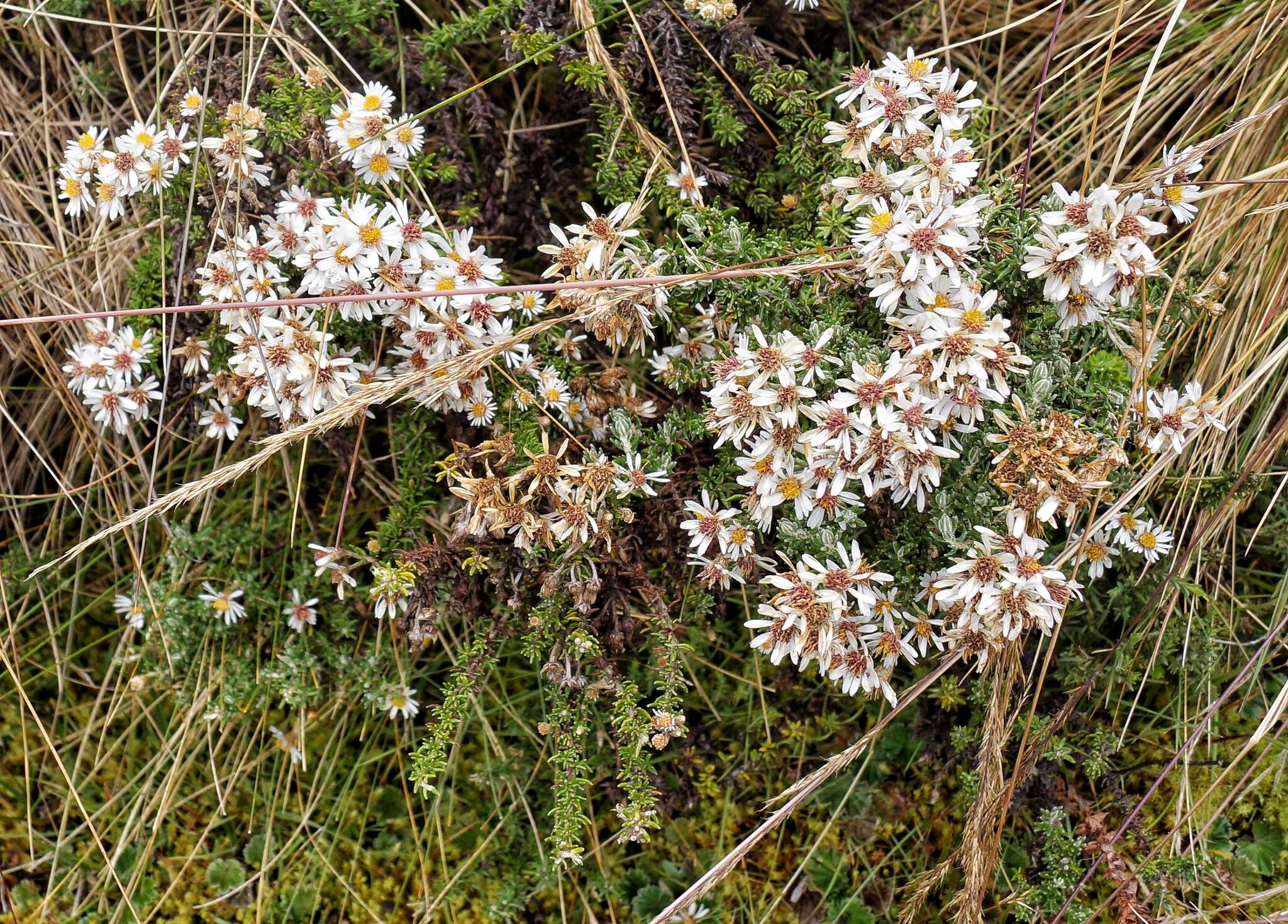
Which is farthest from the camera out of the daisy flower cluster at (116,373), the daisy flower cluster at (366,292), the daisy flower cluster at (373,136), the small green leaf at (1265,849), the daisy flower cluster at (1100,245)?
the small green leaf at (1265,849)

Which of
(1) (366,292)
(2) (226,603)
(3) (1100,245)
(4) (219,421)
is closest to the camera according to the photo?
(3) (1100,245)

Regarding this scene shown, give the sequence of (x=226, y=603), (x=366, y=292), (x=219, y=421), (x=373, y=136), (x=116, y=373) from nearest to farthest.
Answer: (x=366, y=292)
(x=373, y=136)
(x=116, y=373)
(x=219, y=421)
(x=226, y=603)

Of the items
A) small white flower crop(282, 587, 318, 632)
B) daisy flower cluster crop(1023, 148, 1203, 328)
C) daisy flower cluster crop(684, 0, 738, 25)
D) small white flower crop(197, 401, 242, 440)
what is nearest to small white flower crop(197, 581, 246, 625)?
small white flower crop(282, 587, 318, 632)

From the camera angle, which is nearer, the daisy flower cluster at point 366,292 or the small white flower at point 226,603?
the daisy flower cluster at point 366,292

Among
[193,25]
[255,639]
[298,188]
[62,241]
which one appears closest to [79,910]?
[255,639]

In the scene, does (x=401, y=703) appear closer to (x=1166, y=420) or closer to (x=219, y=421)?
(x=219, y=421)

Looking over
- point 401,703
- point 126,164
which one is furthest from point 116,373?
point 401,703

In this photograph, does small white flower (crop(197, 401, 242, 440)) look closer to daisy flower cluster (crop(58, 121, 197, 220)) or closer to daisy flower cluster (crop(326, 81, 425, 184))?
daisy flower cluster (crop(58, 121, 197, 220))

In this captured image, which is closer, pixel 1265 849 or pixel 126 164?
pixel 126 164

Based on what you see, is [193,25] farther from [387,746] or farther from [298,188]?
[387,746]

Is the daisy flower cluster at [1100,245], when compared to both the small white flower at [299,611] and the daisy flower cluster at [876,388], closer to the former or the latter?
the daisy flower cluster at [876,388]

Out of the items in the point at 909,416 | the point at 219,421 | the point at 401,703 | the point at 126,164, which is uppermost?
the point at 126,164

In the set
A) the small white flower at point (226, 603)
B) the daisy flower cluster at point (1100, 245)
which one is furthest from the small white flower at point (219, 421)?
the daisy flower cluster at point (1100, 245)
